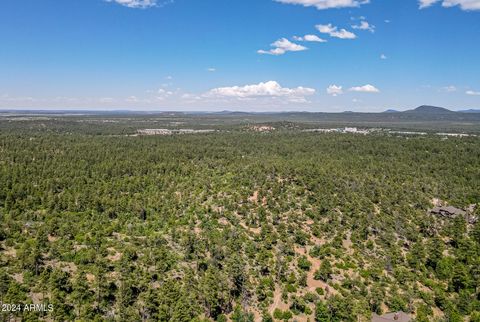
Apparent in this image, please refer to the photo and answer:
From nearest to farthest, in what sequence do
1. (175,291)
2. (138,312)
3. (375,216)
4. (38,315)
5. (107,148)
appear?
(38,315) → (138,312) → (175,291) → (375,216) → (107,148)

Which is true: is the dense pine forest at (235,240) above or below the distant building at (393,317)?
above

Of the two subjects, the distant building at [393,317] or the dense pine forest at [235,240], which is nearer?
the distant building at [393,317]

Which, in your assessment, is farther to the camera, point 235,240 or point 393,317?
point 235,240

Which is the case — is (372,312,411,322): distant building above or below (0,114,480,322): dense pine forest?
below

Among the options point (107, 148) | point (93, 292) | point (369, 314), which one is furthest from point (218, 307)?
point (107, 148)

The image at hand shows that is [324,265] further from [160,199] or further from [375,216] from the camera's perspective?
[160,199]
